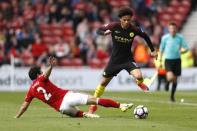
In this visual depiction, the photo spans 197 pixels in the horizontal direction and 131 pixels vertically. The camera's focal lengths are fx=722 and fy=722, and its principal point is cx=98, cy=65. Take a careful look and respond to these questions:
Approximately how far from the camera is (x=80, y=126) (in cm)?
1316

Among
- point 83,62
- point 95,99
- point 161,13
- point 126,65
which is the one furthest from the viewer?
point 161,13

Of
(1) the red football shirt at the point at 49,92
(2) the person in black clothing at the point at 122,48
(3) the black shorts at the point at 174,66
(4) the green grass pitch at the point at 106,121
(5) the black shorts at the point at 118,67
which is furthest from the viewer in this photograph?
(3) the black shorts at the point at 174,66

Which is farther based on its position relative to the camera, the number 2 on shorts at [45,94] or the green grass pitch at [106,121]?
the number 2 on shorts at [45,94]

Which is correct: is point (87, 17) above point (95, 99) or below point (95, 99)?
above

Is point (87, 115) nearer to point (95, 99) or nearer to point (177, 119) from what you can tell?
point (95, 99)

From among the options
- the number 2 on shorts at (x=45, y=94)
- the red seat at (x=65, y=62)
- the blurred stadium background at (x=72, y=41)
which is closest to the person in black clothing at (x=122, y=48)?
the number 2 on shorts at (x=45, y=94)

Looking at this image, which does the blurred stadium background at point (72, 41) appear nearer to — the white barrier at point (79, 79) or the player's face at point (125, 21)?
the white barrier at point (79, 79)

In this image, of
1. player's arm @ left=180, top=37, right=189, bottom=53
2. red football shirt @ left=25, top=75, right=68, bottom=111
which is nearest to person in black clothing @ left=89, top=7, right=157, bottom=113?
red football shirt @ left=25, top=75, right=68, bottom=111

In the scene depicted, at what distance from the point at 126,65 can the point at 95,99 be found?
1.71m

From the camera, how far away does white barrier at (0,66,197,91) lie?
3011 centimetres

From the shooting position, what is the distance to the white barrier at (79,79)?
3011 cm

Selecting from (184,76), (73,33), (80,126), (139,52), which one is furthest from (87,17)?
(80,126)

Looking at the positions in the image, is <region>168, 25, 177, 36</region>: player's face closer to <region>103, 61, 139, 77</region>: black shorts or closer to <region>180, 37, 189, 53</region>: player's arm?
<region>180, 37, 189, 53</region>: player's arm

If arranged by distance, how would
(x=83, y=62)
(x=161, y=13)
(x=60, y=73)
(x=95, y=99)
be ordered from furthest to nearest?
(x=161, y=13), (x=83, y=62), (x=60, y=73), (x=95, y=99)
